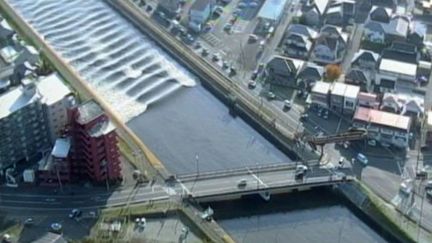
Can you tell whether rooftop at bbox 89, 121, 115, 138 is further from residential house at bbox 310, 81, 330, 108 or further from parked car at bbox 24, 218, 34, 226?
residential house at bbox 310, 81, 330, 108

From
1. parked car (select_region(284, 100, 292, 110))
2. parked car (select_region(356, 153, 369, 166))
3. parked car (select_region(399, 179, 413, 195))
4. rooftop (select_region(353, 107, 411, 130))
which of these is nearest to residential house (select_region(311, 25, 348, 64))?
parked car (select_region(284, 100, 292, 110))

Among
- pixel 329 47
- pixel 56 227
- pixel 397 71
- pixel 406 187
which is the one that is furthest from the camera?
pixel 329 47

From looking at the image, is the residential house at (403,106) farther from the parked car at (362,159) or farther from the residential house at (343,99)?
the parked car at (362,159)

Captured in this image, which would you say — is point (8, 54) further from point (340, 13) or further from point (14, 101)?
point (340, 13)

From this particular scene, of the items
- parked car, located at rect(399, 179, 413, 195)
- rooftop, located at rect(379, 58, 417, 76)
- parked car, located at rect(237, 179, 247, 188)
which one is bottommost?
parked car, located at rect(237, 179, 247, 188)

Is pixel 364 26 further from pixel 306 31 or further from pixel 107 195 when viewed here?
pixel 107 195

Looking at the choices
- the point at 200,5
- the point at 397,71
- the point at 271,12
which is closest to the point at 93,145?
the point at 200,5

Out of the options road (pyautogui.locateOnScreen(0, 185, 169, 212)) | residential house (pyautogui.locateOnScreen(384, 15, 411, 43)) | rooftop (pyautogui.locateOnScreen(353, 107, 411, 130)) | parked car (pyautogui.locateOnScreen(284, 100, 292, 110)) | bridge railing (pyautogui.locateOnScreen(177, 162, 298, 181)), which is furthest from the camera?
residential house (pyautogui.locateOnScreen(384, 15, 411, 43))
